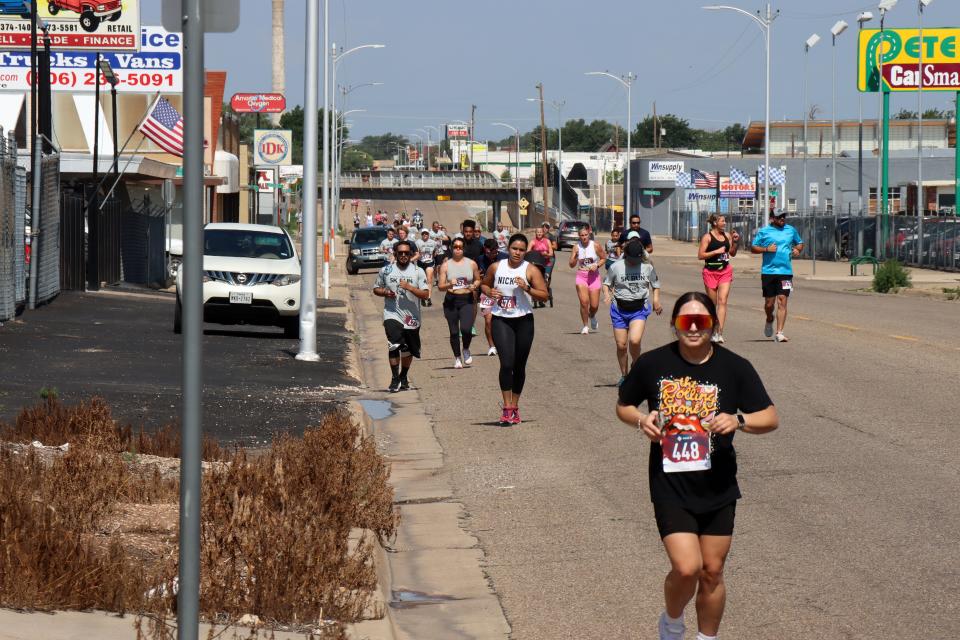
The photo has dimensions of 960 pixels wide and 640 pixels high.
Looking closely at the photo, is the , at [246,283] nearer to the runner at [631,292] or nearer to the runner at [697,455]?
the runner at [631,292]

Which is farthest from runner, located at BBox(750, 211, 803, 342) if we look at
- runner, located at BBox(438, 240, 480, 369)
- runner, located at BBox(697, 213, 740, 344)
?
runner, located at BBox(438, 240, 480, 369)

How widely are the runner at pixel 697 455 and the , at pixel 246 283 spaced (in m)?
16.7

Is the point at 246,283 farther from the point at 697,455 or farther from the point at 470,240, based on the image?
→ the point at 697,455

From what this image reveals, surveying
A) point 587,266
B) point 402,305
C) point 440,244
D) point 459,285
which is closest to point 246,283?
point 459,285

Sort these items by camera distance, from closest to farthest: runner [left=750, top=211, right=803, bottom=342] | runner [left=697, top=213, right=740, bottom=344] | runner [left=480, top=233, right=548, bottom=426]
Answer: runner [left=480, top=233, right=548, bottom=426] < runner [left=697, top=213, right=740, bottom=344] < runner [left=750, top=211, right=803, bottom=342]

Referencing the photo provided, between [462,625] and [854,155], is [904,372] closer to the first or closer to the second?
[462,625]

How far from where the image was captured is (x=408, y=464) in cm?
1223

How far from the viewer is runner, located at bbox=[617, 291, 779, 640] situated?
19.8 ft

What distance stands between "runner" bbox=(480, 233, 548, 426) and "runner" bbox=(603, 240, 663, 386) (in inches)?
58.3

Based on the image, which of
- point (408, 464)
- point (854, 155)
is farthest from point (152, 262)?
point (854, 155)

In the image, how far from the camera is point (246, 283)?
893 inches

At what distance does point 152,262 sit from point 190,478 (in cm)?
3380

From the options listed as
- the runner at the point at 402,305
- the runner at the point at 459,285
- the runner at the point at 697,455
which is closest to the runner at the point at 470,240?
the runner at the point at 459,285

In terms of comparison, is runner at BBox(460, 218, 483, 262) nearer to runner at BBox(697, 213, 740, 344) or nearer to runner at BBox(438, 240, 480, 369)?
runner at BBox(438, 240, 480, 369)
